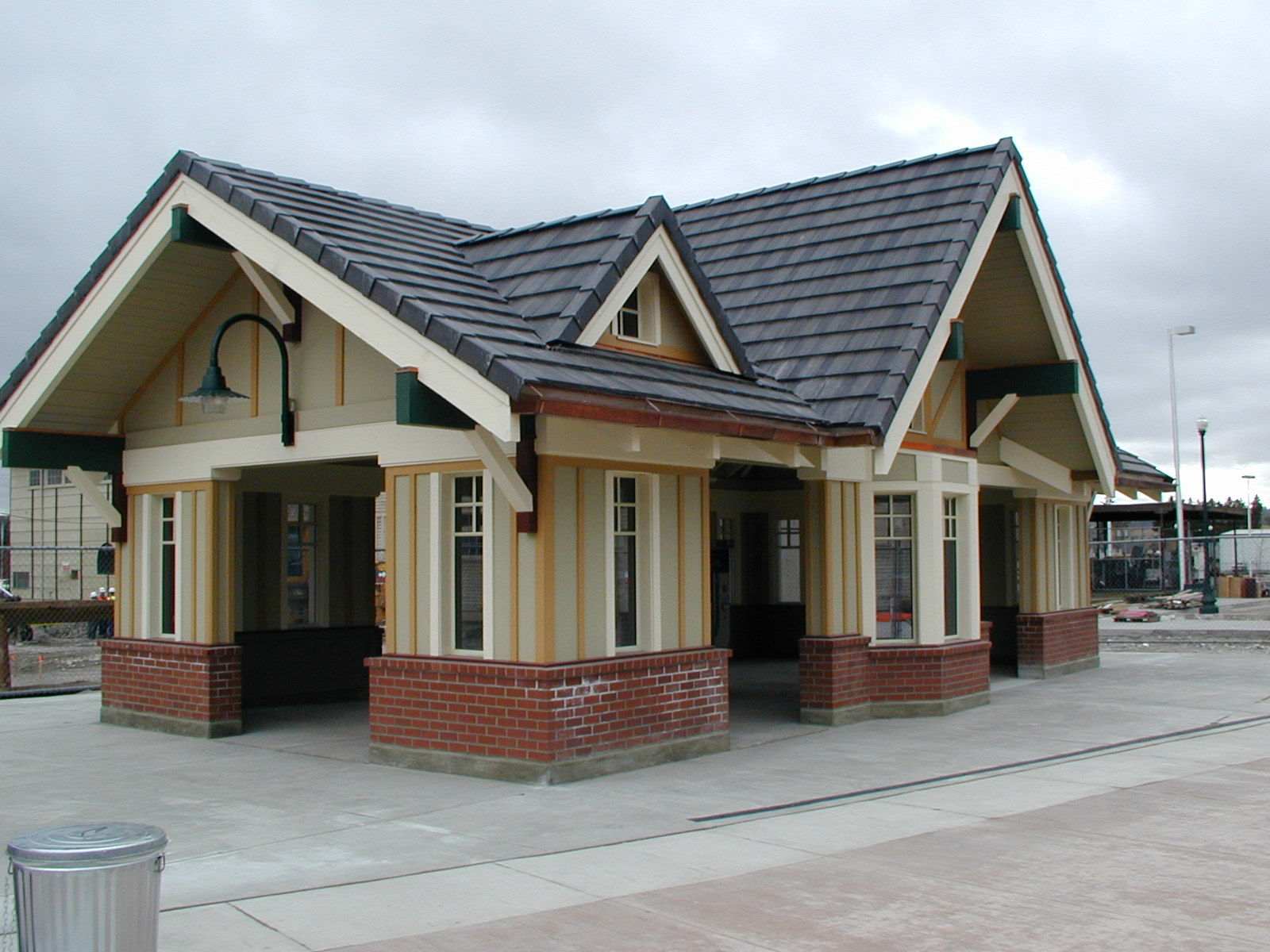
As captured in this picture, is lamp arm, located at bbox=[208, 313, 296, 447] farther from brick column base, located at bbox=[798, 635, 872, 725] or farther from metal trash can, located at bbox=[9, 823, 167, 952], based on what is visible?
metal trash can, located at bbox=[9, 823, 167, 952]

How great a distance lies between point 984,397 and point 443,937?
39.7 feet

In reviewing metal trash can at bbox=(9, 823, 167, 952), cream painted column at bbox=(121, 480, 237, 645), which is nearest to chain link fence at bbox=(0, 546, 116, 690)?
cream painted column at bbox=(121, 480, 237, 645)

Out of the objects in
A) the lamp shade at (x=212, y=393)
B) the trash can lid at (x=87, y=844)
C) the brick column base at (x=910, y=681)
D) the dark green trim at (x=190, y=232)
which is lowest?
the brick column base at (x=910, y=681)

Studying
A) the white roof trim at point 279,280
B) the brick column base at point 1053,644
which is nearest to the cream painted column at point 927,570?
the brick column base at point 1053,644

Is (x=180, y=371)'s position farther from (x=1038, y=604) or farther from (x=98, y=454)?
(x=1038, y=604)

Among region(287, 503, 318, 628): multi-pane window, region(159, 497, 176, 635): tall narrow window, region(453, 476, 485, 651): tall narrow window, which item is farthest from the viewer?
region(287, 503, 318, 628): multi-pane window

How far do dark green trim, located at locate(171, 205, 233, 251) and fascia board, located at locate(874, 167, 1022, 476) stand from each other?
6.83 meters

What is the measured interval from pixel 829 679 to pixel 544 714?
4511mm

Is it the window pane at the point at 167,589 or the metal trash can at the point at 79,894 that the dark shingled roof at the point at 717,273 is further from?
the metal trash can at the point at 79,894

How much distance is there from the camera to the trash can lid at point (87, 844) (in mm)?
4965

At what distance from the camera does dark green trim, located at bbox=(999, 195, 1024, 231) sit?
15.8 m

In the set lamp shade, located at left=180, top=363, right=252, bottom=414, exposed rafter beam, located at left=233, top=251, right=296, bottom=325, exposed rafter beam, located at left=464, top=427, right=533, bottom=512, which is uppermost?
exposed rafter beam, located at left=233, top=251, right=296, bottom=325

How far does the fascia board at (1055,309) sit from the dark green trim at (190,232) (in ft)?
30.6

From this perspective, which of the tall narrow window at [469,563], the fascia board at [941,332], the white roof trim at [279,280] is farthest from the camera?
the fascia board at [941,332]
